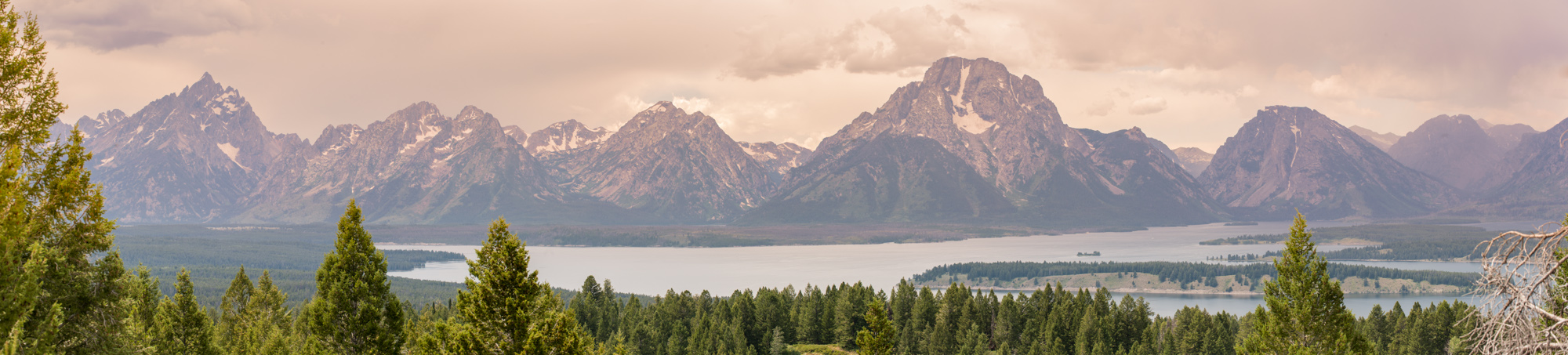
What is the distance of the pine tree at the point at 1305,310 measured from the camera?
119ft

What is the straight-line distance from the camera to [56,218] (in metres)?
20.4

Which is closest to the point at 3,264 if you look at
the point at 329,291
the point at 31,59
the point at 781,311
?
the point at 31,59

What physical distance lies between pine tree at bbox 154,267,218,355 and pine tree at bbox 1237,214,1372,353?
4666cm

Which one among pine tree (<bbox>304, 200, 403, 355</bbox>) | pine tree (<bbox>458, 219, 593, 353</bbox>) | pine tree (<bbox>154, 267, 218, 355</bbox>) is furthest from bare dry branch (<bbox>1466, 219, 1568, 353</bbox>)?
pine tree (<bbox>154, 267, 218, 355</bbox>)

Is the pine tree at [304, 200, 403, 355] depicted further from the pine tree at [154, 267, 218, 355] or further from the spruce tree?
the spruce tree

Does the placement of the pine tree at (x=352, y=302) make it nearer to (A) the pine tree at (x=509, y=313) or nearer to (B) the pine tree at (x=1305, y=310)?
(A) the pine tree at (x=509, y=313)

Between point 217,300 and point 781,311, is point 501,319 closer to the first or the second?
point 781,311

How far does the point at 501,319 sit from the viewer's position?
26.2 m

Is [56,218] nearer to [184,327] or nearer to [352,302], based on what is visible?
[352,302]

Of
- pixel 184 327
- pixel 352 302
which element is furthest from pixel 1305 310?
pixel 184 327

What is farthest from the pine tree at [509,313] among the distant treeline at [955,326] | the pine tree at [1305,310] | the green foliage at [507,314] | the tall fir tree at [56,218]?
the distant treeline at [955,326]

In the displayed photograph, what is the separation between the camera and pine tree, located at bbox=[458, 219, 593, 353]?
25.9 meters

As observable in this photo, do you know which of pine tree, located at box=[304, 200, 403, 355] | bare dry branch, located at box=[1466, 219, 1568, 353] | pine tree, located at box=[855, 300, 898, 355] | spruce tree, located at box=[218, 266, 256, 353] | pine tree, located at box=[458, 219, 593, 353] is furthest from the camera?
spruce tree, located at box=[218, 266, 256, 353]

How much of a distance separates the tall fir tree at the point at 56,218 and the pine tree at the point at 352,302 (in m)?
11.8
